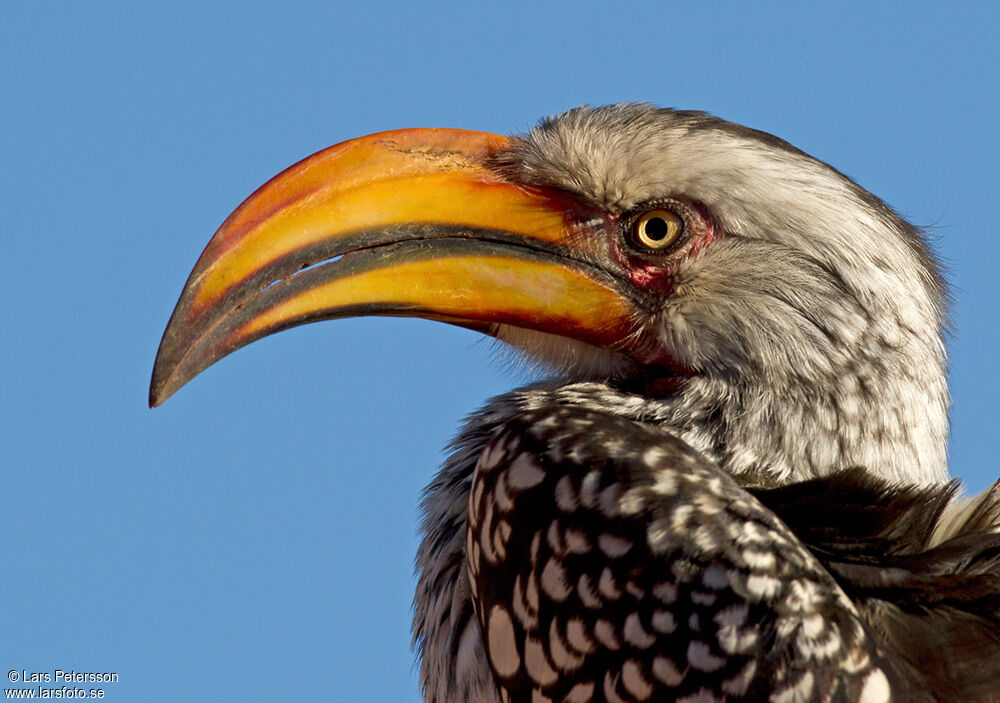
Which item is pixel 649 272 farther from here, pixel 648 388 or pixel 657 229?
pixel 648 388

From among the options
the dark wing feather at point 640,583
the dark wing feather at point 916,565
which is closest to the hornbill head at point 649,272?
the dark wing feather at point 916,565

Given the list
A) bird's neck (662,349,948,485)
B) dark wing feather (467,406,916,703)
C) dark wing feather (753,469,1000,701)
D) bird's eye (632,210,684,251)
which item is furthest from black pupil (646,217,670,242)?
dark wing feather (753,469,1000,701)

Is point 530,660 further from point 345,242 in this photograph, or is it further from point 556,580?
point 345,242

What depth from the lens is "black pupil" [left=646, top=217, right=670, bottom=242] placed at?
4426 millimetres

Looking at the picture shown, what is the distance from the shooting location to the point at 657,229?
4.45 metres

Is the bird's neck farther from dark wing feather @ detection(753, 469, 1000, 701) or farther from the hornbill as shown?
dark wing feather @ detection(753, 469, 1000, 701)

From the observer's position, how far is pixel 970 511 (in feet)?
13.3

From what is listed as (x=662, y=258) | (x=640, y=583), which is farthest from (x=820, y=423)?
(x=640, y=583)

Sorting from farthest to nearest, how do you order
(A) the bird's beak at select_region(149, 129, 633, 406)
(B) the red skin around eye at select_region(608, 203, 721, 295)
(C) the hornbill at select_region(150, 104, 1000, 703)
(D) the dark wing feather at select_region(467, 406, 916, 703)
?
1. (B) the red skin around eye at select_region(608, 203, 721, 295)
2. (A) the bird's beak at select_region(149, 129, 633, 406)
3. (C) the hornbill at select_region(150, 104, 1000, 703)
4. (D) the dark wing feather at select_region(467, 406, 916, 703)

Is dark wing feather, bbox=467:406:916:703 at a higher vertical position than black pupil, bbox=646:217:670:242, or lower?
lower

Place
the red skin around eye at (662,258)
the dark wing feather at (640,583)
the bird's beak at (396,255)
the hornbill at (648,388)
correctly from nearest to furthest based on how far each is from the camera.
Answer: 1. the dark wing feather at (640,583)
2. the hornbill at (648,388)
3. the bird's beak at (396,255)
4. the red skin around eye at (662,258)

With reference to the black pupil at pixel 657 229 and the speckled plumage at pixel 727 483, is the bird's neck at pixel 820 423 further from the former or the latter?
the black pupil at pixel 657 229

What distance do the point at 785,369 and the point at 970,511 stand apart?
0.65 meters

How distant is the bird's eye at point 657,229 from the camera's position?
4.41 m
